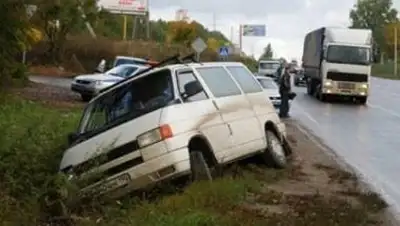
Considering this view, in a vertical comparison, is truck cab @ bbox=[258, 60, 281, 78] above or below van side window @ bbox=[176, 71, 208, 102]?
below

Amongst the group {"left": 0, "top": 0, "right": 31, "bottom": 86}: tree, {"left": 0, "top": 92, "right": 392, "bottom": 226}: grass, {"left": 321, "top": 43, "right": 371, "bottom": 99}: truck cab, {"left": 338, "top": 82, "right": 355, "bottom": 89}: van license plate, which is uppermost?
{"left": 0, "top": 0, "right": 31, "bottom": 86}: tree

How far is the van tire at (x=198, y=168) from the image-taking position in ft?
36.9

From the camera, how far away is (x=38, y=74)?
52938 mm

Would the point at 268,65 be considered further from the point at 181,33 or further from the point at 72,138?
the point at 72,138

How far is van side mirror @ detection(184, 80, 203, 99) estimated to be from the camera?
38.3ft

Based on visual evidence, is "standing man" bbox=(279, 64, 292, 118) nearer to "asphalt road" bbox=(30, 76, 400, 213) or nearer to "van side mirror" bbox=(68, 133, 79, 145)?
"asphalt road" bbox=(30, 76, 400, 213)

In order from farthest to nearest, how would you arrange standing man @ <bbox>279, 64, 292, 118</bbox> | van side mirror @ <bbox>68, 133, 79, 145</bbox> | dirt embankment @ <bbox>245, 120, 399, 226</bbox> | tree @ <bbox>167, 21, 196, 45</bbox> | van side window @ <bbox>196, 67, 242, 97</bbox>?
tree @ <bbox>167, 21, 196, 45</bbox>, standing man @ <bbox>279, 64, 292, 118</bbox>, van side window @ <bbox>196, 67, 242, 97</bbox>, van side mirror @ <bbox>68, 133, 79, 145</bbox>, dirt embankment @ <bbox>245, 120, 399, 226</bbox>

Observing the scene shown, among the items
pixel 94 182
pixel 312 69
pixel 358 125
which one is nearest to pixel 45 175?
pixel 94 182

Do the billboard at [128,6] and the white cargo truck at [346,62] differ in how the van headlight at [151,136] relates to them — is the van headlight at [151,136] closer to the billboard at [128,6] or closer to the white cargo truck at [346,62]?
the white cargo truck at [346,62]

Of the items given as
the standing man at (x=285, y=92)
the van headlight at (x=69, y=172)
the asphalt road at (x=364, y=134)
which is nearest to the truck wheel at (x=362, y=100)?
the asphalt road at (x=364, y=134)

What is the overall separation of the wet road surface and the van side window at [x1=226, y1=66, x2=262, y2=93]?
2418mm

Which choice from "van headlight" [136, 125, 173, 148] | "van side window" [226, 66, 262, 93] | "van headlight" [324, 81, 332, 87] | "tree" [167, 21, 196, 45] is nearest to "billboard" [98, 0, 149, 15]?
"tree" [167, 21, 196, 45]

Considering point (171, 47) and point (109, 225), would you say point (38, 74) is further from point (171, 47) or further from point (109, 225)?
point (109, 225)

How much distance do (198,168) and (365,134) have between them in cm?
1288
